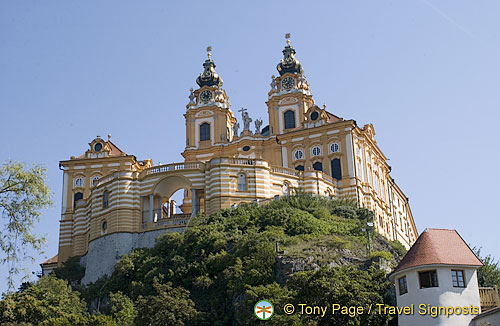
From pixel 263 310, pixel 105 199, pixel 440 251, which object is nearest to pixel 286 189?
pixel 105 199

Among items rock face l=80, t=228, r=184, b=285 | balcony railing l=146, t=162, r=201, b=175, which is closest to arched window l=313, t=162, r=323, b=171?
balcony railing l=146, t=162, r=201, b=175

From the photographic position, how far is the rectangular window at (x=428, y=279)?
32.6 meters

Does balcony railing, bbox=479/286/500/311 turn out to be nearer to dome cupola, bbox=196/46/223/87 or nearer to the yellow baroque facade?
the yellow baroque facade

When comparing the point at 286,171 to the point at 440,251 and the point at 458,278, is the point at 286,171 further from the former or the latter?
the point at 458,278

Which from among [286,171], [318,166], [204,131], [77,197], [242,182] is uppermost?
[204,131]

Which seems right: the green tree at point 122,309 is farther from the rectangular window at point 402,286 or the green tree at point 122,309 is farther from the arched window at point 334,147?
the arched window at point 334,147

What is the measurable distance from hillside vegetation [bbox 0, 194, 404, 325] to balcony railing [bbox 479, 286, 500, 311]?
484 centimetres

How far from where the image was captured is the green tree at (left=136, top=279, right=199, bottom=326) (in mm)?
39594

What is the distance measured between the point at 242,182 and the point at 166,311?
19.7 metres

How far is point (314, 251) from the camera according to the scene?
4550 cm

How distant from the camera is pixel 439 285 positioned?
32344 millimetres

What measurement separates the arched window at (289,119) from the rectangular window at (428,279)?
39.8 metres

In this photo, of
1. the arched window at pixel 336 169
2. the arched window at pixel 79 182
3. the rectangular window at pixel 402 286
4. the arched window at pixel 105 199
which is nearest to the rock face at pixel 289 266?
the rectangular window at pixel 402 286

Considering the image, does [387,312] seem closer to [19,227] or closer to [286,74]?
[19,227]
